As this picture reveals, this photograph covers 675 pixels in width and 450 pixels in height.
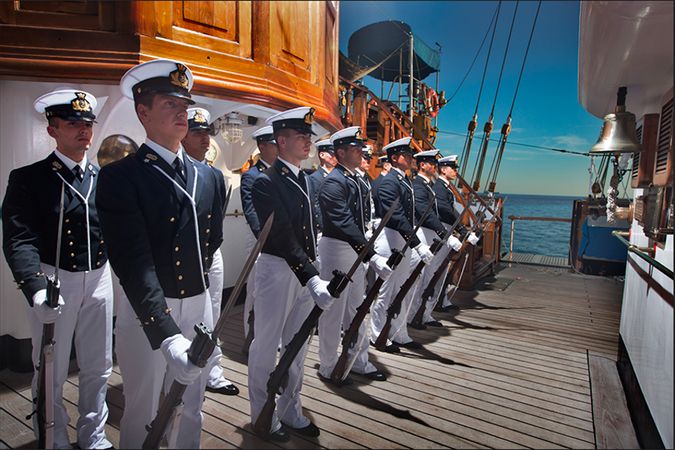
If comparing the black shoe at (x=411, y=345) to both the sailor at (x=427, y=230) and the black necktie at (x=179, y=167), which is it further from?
the black necktie at (x=179, y=167)

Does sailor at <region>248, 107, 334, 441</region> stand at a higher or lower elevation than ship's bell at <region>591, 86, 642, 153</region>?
lower

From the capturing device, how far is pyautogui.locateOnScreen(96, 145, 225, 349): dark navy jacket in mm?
1442

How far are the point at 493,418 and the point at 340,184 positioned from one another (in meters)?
1.89

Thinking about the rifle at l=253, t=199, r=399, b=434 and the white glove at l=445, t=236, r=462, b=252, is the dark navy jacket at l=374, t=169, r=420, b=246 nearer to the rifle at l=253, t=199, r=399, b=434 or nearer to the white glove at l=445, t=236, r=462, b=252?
the white glove at l=445, t=236, r=462, b=252

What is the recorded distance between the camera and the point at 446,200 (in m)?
5.40

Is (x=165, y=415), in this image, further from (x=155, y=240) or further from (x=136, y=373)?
(x=155, y=240)

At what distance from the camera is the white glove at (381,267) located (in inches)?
121

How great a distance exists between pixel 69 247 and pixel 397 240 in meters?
2.83

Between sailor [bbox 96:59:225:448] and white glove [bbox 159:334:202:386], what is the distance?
0.05 ft

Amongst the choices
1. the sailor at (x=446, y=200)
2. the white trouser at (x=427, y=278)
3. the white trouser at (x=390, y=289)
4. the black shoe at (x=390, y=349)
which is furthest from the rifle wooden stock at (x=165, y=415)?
the sailor at (x=446, y=200)

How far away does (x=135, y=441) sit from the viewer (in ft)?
5.24

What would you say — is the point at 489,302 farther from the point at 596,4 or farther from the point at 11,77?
the point at 11,77

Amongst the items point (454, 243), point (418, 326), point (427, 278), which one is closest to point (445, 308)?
point (427, 278)

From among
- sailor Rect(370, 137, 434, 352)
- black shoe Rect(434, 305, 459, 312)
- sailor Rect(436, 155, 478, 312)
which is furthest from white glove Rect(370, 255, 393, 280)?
black shoe Rect(434, 305, 459, 312)
